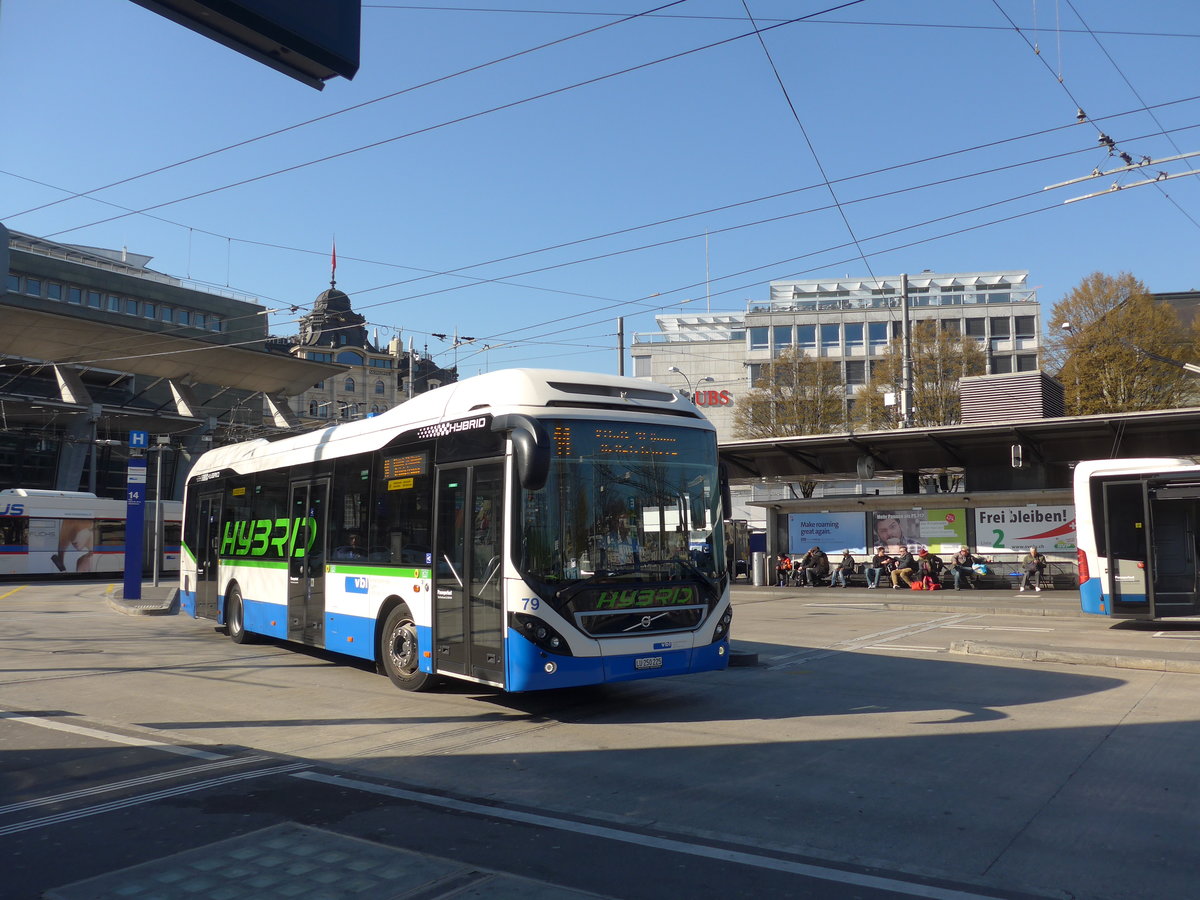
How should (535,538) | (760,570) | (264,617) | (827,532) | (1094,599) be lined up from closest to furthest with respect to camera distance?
(535,538), (264,617), (1094,599), (827,532), (760,570)

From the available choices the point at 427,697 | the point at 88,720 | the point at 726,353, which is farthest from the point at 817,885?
the point at 726,353

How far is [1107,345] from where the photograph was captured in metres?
43.3

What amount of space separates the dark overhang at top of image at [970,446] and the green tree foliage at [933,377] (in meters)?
15.2

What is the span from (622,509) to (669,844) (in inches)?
162

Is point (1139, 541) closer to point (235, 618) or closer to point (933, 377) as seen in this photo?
point (235, 618)

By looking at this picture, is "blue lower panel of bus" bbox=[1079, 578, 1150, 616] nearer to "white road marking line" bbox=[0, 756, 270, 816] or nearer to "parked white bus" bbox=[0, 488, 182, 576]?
"white road marking line" bbox=[0, 756, 270, 816]

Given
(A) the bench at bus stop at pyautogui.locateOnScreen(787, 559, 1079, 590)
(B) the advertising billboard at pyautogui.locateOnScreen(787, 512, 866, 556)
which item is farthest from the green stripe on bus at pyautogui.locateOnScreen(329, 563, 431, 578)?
(B) the advertising billboard at pyautogui.locateOnScreen(787, 512, 866, 556)

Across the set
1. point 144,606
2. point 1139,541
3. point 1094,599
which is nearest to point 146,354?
point 144,606

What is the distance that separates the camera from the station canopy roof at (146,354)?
1754 inches

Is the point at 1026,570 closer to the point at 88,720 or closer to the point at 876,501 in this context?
the point at 876,501

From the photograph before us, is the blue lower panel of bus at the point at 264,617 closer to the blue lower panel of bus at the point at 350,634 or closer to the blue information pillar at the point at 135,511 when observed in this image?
the blue lower panel of bus at the point at 350,634

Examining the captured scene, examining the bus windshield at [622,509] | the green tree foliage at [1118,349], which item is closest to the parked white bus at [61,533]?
the bus windshield at [622,509]

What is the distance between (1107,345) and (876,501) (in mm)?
19891

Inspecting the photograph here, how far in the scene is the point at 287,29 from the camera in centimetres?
684
